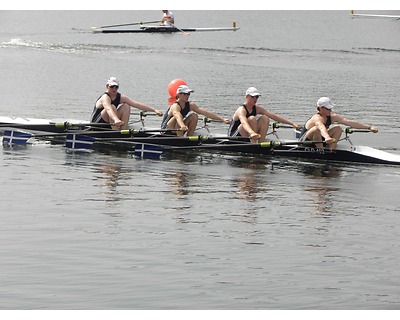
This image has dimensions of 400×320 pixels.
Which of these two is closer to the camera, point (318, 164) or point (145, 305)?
point (145, 305)

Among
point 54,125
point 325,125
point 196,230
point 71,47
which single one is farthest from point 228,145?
point 71,47

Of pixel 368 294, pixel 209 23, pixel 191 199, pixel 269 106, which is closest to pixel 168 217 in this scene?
pixel 191 199

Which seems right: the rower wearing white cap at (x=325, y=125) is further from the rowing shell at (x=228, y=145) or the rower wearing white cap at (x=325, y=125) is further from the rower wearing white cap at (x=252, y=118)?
the rower wearing white cap at (x=252, y=118)

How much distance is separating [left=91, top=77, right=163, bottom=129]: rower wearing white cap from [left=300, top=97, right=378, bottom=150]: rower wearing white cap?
14.5 ft

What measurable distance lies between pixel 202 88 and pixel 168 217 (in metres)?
31.6

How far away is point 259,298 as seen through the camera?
14281 mm

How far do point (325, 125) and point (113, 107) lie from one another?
19.9 feet

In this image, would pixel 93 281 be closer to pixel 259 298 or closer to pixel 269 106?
pixel 259 298

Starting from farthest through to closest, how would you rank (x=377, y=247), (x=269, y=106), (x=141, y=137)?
(x=269, y=106)
(x=141, y=137)
(x=377, y=247)

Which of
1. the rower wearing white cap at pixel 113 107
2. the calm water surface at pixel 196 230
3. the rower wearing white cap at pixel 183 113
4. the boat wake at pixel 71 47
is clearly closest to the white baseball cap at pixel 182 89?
the rower wearing white cap at pixel 183 113

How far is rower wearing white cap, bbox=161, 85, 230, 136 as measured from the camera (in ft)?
83.5

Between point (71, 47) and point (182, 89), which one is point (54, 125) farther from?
point (71, 47)

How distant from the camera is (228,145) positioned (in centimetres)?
2511

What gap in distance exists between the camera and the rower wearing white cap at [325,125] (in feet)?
77.6
